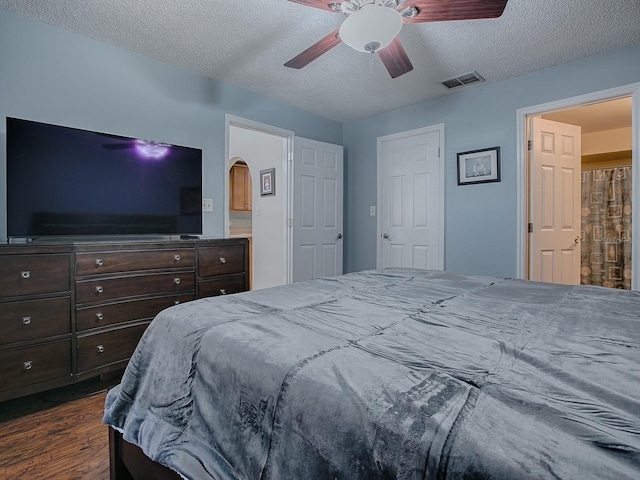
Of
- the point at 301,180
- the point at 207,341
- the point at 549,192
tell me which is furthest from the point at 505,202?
the point at 207,341

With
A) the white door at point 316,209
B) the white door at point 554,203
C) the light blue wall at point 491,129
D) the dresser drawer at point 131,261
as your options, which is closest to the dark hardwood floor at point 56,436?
the dresser drawer at point 131,261

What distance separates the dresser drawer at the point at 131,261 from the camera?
2051 millimetres

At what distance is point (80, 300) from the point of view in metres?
2.03

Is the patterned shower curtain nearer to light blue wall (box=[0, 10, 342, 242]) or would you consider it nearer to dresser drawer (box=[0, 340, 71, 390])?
light blue wall (box=[0, 10, 342, 242])

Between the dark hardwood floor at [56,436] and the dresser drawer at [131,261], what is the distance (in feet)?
2.64

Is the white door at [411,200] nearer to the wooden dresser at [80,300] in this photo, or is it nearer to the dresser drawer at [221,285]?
the dresser drawer at [221,285]

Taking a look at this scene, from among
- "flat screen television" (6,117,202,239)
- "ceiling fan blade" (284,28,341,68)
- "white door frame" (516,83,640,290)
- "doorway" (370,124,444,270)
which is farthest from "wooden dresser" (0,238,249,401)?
"white door frame" (516,83,640,290)

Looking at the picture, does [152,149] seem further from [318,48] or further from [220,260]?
[318,48]

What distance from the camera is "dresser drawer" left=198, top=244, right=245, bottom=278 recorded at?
2602 millimetres

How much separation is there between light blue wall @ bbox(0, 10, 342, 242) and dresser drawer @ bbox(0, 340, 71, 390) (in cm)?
82

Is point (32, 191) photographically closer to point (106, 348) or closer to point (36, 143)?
point (36, 143)

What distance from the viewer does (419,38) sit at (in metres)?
2.49

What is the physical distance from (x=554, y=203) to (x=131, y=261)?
12.6 ft

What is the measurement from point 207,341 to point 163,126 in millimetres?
2523
